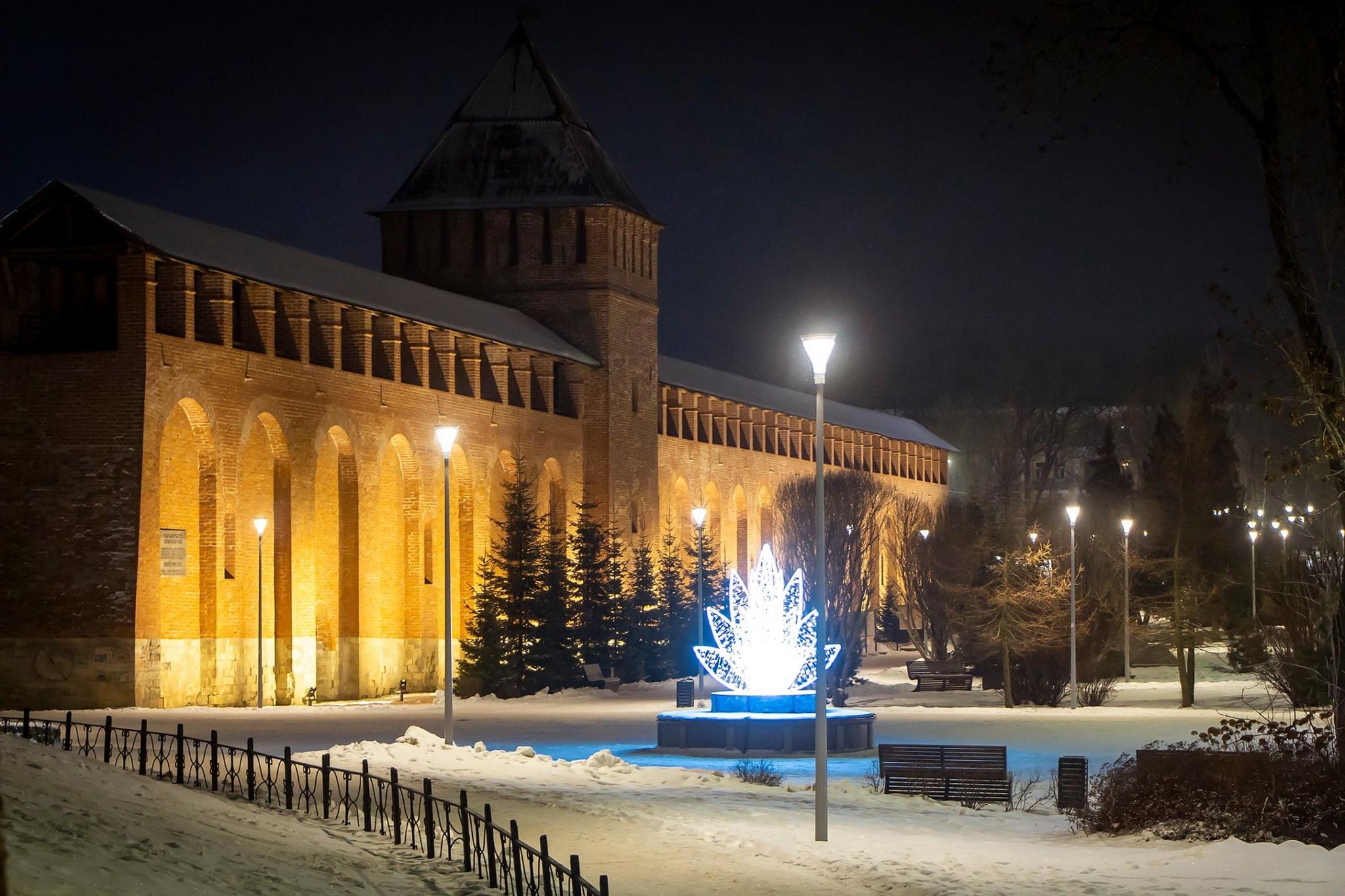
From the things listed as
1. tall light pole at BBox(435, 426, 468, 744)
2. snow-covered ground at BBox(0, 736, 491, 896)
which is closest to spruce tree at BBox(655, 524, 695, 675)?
tall light pole at BBox(435, 426, 468, 744)

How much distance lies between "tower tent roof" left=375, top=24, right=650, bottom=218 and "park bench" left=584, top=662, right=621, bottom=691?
18.4m

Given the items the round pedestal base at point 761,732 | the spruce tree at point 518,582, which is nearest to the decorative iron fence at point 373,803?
the round pedestal base at point 761,732

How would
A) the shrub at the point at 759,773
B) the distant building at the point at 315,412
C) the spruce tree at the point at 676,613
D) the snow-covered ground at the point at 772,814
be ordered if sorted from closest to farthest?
1. the snow-covered ground at the point at 772,814
2. the shrub at the point at 759,773
3. the distant building at the point at 315,412
4. the spruce tree at the point at 676,613

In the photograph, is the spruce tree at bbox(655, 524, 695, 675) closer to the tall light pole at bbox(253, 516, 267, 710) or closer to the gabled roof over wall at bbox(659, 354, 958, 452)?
the gabled roof over wall at bbox(659, 354, 958, 452)

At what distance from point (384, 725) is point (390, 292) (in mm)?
21410

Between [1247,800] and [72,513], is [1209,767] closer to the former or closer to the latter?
[1247,800]

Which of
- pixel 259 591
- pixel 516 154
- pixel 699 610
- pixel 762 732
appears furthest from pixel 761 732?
pixel 516 154

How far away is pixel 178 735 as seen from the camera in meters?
17.2

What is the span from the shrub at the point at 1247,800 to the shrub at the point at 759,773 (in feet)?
15.0

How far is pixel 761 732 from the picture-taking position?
25703 millimetres

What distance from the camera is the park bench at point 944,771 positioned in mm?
20188

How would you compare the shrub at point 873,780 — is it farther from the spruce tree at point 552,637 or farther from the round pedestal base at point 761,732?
the spruce tree at point 552,637

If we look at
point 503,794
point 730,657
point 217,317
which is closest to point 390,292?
point 217,317

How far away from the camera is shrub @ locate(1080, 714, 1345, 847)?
52.4ft
